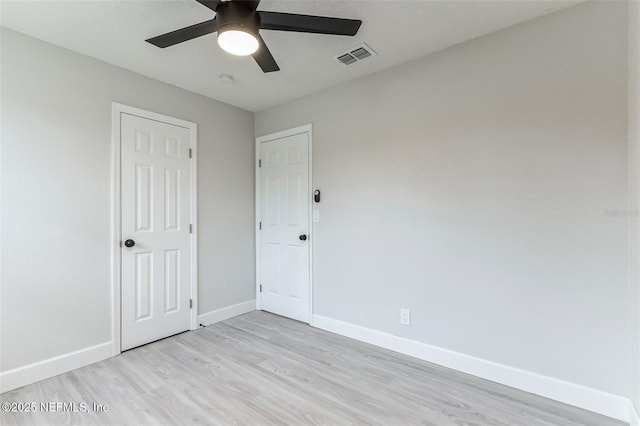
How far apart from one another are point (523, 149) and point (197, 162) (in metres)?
2.95

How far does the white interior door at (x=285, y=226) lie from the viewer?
327 cm

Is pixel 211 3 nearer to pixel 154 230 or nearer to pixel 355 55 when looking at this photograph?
pixel 355 55

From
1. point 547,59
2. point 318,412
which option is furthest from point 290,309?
point 547,59

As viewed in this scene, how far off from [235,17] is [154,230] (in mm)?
2109

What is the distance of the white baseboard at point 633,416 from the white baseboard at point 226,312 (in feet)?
10.8

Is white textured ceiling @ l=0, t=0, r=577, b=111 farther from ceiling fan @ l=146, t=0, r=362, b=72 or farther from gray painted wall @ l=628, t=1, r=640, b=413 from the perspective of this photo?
gray painted wall @ l=628, t=1, r=640, b=413

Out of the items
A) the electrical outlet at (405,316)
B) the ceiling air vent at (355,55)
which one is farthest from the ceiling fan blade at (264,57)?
the electrical outlet at (405,316)

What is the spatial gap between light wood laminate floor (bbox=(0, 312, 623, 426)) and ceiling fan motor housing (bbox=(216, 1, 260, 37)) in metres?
2.18

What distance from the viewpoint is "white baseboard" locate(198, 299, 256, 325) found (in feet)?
10.5

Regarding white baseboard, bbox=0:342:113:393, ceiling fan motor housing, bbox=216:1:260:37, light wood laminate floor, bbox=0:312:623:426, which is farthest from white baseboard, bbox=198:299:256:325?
ceiling fan motor housing, bbox=216:1:260:37

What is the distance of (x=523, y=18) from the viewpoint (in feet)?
6.46

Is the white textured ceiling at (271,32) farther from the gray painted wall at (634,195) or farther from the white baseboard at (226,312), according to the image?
the white baseboard at (226,312)

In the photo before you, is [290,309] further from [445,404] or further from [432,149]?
[432,149]

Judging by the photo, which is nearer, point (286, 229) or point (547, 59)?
point (547, 59)
